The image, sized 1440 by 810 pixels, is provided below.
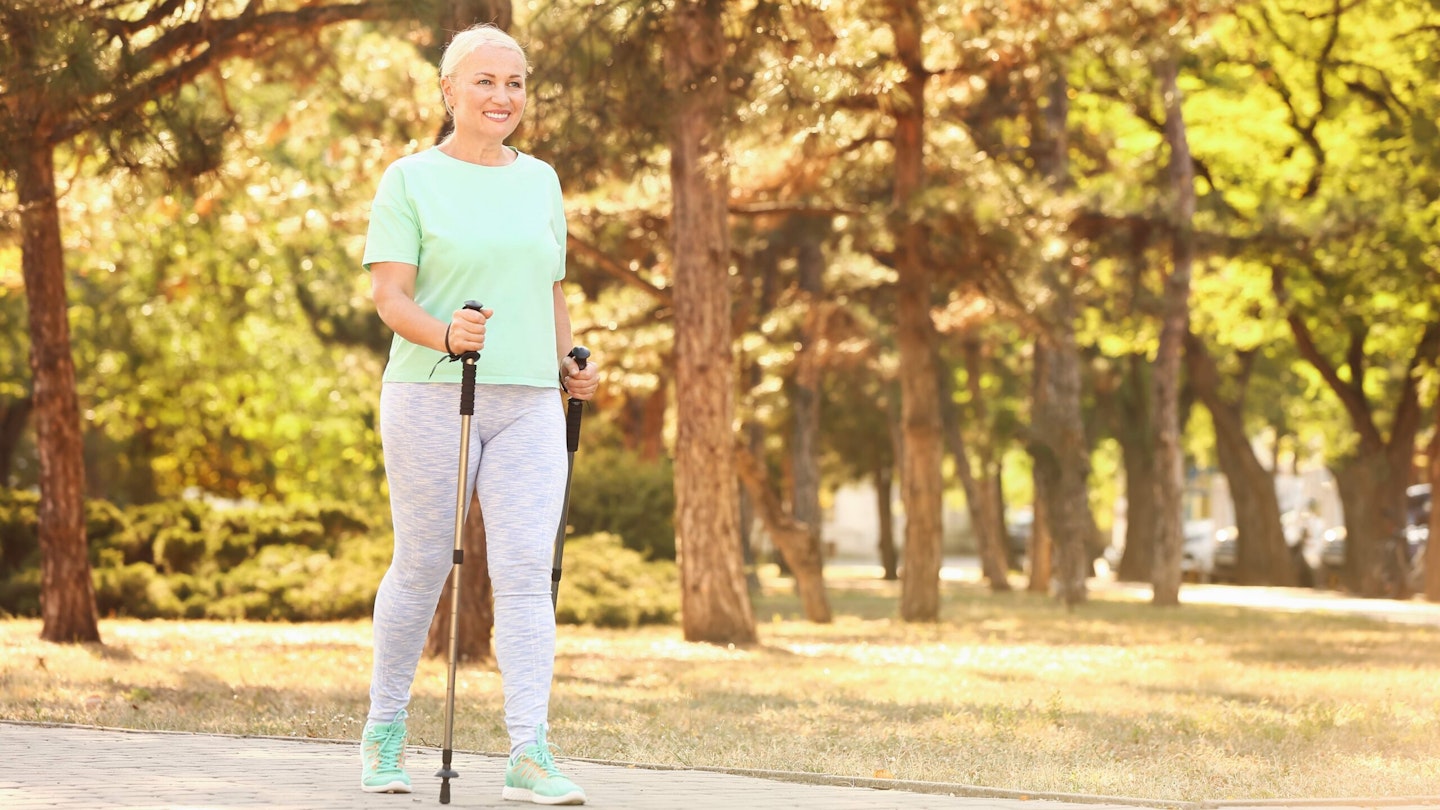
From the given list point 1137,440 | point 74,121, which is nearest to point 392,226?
point 74,121

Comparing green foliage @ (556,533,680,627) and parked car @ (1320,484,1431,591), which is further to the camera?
parked car @ (1320,484,1431,591)

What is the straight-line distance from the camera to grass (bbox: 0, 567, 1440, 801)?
7.53 m

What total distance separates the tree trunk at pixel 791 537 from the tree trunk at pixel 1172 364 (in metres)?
6.74

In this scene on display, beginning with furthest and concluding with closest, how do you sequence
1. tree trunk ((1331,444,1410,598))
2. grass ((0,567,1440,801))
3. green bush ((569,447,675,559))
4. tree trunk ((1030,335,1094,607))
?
tree trunk ((1331,444,1410,598)) → tree trunk ((1030,335,1094,607)) → green bush ((569,447,675,559)) → grass ((0,567,1440,801))

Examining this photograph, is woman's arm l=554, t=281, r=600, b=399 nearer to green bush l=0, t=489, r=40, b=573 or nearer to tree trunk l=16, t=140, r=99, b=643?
tree trunk l=16, t=140, r=99, b=643

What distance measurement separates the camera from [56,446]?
1378cm

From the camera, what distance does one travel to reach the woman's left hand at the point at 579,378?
590cm

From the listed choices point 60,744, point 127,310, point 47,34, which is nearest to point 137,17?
point 47,34

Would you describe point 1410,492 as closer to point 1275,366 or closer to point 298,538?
point 1275,366

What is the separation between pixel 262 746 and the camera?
7.35 metres

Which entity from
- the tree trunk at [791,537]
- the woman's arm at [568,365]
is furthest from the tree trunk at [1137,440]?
the woman's arm at [568,365]

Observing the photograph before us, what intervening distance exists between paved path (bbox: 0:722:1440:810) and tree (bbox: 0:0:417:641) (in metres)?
4.78

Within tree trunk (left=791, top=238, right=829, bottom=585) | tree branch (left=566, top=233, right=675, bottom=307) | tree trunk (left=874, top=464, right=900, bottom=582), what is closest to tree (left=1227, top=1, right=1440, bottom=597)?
tree trunk (left=791, top=238, right=829, bottom=585)

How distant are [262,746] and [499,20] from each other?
590cm
